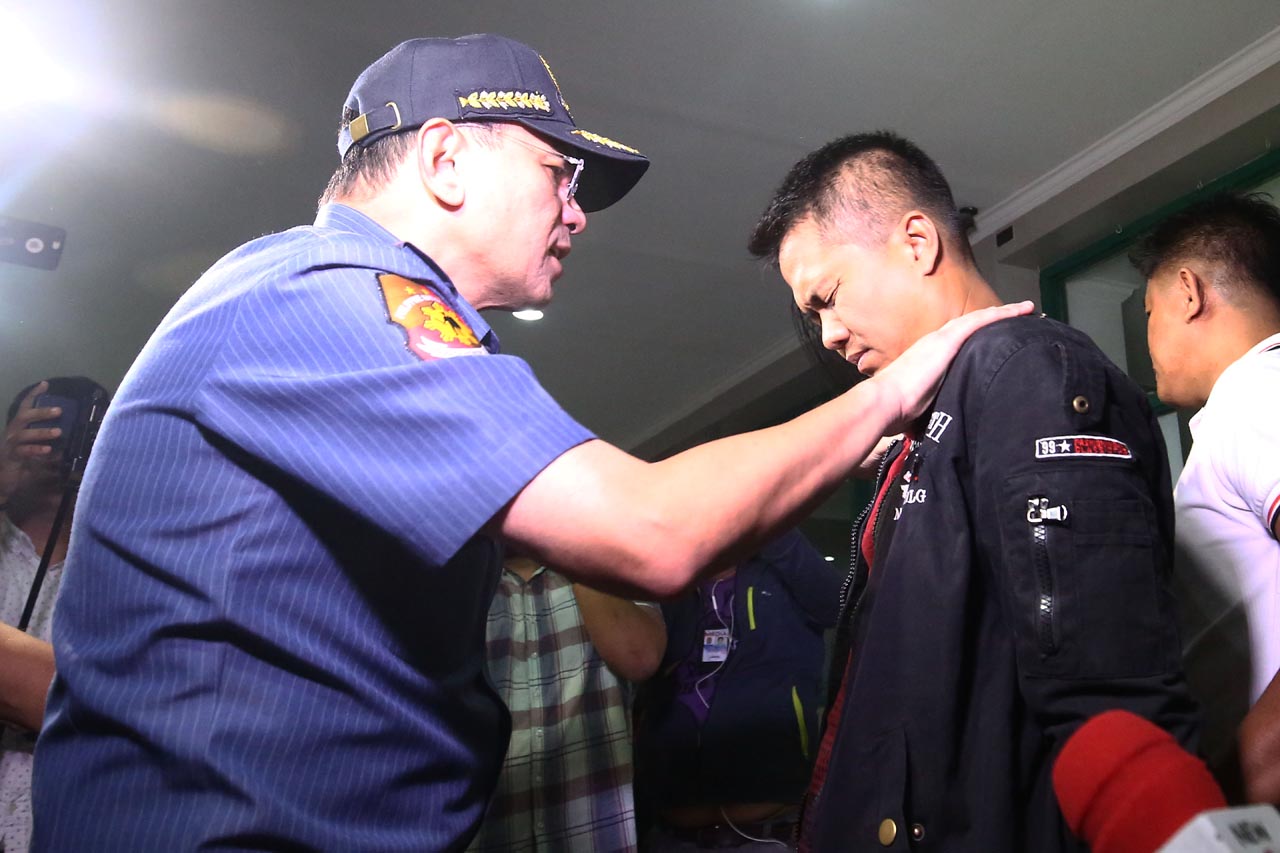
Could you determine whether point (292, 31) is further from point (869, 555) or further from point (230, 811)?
point (230, 811)

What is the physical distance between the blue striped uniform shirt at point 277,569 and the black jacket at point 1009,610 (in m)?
0.47

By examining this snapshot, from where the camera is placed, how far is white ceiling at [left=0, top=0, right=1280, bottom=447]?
10.8ft

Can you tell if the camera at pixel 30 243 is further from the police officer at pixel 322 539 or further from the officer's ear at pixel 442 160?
the police officer at pixel 322 539

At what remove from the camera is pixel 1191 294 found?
1.80 meters

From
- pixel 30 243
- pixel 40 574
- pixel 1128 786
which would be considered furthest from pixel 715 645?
pixel 30 243

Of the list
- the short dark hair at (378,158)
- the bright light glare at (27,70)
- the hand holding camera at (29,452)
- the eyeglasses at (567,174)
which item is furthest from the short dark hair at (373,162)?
the bright light glare at (27,70)

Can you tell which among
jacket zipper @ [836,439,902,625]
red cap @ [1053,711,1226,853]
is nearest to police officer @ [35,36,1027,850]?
red cap @ [1053,711,1226,853]

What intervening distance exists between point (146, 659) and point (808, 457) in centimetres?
59

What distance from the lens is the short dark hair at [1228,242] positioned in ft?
5.89

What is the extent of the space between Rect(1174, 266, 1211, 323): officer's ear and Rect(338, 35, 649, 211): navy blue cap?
44.3 inches

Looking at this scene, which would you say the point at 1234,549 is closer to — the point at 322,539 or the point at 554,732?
the point at 322,539

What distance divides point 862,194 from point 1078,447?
0.78 metres

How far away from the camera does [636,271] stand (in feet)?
16.7

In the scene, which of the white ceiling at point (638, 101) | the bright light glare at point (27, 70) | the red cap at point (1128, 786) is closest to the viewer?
the red cap at point (1128, 786)
